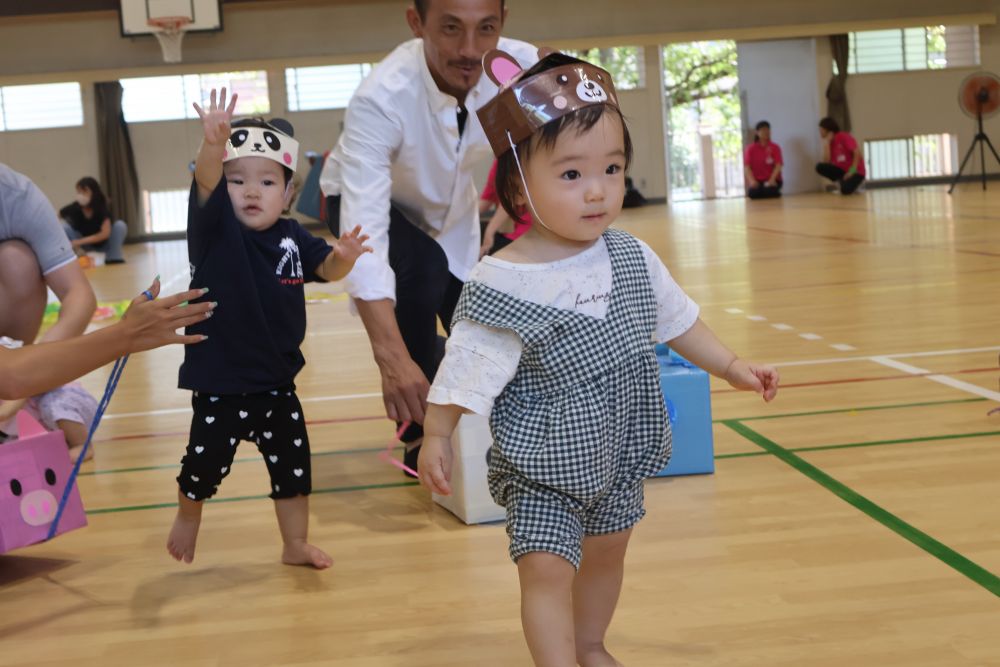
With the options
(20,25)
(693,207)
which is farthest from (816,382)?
(20,25)

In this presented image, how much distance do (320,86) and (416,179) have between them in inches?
632

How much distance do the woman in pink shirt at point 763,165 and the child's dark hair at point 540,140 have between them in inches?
686

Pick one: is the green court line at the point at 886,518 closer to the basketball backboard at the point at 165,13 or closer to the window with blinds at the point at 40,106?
the basketball backboard at the point at 165,13

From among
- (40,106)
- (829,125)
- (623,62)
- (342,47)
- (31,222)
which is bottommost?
(31,222)

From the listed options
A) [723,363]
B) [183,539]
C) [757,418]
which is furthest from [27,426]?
[757,418]

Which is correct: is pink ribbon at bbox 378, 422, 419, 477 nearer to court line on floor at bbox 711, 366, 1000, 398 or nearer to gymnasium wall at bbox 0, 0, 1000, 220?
court line on floor at bbox 711, 366, 1000, 398

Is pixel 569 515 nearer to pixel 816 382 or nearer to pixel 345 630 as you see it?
pixel 345 630

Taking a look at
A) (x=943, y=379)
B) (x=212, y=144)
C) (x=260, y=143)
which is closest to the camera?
(x=212, y=144)

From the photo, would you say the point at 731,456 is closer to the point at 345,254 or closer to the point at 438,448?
the point at 345,254

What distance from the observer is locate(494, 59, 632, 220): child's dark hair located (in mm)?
1621

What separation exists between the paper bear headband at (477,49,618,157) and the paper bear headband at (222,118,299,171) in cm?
84

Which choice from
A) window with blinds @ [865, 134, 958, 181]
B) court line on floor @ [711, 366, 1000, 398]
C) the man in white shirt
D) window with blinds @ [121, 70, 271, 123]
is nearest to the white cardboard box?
the man in white shirt

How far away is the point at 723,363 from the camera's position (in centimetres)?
180

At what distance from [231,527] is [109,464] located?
89 cm
